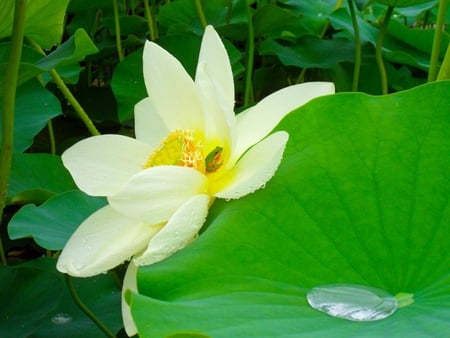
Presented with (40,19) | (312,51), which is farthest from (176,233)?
(312,51)

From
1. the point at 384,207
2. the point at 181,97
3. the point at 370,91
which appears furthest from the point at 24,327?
the point at 370,91

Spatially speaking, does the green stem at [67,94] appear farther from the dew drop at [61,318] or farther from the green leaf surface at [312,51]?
the green leaf surface at [312,51]

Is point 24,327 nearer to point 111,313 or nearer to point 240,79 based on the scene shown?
point 111,313

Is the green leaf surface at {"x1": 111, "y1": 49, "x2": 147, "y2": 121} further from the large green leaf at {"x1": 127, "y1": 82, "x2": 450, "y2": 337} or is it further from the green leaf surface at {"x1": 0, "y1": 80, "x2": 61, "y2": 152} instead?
the large green leaf at {"x1": 127, "y1": 82, "x2": 450, "y2": 337}

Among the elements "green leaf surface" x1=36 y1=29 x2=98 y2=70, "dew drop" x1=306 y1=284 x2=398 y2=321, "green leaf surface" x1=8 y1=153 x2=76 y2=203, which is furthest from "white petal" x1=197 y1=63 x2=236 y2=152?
"green leaf surface" x1=8 y1=153 x2=76 y2=203

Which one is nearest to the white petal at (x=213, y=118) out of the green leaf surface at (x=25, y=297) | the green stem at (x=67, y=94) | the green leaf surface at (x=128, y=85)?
the green stem at (x=67, y=94)

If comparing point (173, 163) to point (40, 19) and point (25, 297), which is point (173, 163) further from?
point (25, 297)
